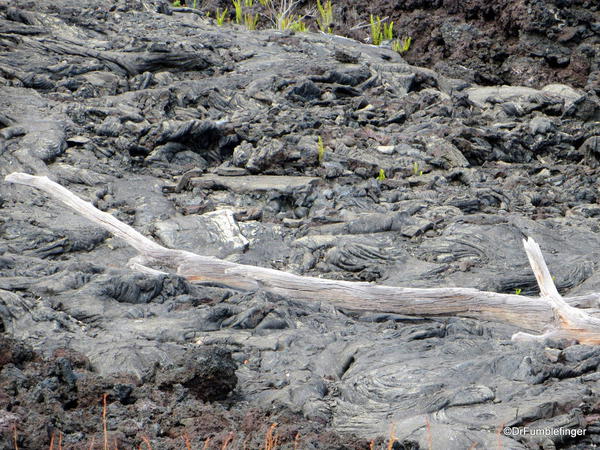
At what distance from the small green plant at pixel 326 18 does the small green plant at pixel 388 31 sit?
0.91 metres

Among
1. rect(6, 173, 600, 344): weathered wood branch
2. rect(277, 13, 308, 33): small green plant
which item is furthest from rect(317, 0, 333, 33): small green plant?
rect(6, 173, 600, 344): weathered wood branch

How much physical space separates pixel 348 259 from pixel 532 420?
308 cm

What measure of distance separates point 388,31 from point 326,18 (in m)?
1.11

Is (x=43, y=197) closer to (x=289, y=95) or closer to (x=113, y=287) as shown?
(x=113, y=287)

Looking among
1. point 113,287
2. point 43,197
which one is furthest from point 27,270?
point 43,197

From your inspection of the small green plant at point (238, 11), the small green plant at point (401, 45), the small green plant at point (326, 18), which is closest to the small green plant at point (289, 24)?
the small green plant at point (326, 18)

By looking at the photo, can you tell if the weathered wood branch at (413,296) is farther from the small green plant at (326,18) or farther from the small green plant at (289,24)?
the small green plant at (326,18)

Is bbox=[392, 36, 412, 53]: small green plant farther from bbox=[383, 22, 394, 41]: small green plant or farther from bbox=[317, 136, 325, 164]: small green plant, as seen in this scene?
bbox=[317, 136, 325, 164]: small green plant

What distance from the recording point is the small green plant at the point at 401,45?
1227 cm

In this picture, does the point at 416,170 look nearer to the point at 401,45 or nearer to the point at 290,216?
the point at 290,216

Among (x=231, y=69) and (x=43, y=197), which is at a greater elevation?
(x=231, y=69)

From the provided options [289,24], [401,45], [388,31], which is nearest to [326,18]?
[289,24]

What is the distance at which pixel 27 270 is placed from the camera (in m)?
5.43

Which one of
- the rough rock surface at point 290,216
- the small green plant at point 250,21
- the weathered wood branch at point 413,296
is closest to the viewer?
the rough rock surface at point 290,216
